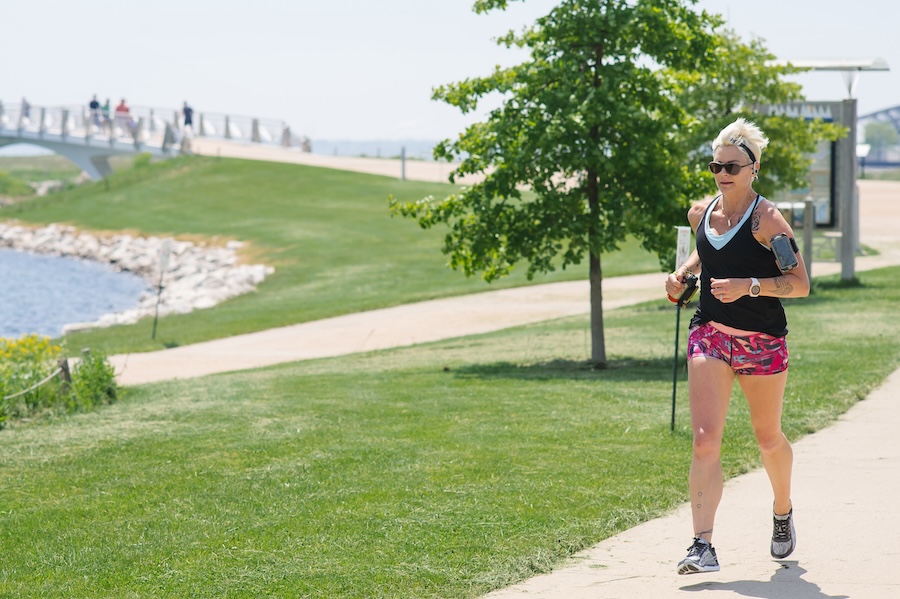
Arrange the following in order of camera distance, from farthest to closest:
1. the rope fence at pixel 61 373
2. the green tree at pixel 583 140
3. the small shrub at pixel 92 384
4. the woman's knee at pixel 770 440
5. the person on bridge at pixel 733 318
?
1. the green tree at pixel 583 140
2. the small shrub at pixel 92 384
3. the rope fence at pixel 61 373
4. the woman's knee at pixel 770 440
5. the person on bridge at pixel 733 318

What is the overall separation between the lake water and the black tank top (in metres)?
23.6

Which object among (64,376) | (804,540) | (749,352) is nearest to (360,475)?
(804,540)

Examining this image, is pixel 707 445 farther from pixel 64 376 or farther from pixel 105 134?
pixel 105 134

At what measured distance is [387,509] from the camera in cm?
738

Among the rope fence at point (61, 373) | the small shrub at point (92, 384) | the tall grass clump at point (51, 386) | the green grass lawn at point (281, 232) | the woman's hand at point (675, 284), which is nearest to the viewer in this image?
the woman's hand at point (675, 284)

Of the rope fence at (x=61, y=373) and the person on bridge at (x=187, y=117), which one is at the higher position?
the person on bridge at (x=187, y=117)

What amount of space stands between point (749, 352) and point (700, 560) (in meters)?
0.99

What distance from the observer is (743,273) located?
18.7 feet

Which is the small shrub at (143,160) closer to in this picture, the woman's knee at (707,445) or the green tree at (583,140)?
the green tree at (583,140)

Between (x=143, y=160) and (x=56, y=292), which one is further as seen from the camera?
(x=143, y=160)

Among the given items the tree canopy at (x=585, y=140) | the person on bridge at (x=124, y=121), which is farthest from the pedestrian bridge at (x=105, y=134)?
the tree canopy at (x=585, y=140)

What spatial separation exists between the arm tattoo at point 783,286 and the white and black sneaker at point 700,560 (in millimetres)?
1215

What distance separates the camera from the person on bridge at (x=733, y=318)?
18.6ft

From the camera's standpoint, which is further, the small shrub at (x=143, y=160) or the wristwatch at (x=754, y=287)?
the small shrub at (x=143, y=160)
